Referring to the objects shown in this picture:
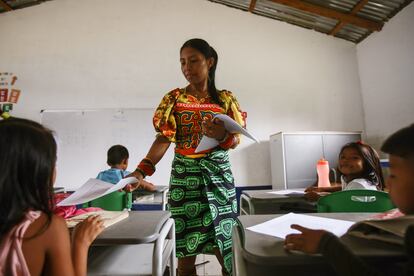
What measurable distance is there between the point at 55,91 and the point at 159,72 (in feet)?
5.01

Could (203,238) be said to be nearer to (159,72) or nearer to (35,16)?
(159,72)

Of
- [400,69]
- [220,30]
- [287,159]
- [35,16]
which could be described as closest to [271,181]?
[287,159]

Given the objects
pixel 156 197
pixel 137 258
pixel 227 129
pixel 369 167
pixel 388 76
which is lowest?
pixel 137 258

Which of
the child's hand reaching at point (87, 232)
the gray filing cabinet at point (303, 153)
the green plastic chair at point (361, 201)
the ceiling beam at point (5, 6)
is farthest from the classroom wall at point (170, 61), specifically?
the child's hand reaching at point (87, 232)

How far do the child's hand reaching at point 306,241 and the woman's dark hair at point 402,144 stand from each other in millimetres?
249

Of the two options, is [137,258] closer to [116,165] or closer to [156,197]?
[156,197]

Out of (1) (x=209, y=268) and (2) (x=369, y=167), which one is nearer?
(2) (x=369, y=167)

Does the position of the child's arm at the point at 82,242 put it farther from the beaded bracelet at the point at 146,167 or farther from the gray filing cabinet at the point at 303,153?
the gray filing cabinet at the point at 303,153

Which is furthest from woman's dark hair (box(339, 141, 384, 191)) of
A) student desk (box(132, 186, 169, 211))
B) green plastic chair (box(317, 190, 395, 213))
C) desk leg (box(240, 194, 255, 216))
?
student desk (box(132, 186, 169, 211))

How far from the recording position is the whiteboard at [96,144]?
383cm

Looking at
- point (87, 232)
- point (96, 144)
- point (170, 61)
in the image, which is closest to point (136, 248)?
point (87, 232)

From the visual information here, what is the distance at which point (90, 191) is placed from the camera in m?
0.88

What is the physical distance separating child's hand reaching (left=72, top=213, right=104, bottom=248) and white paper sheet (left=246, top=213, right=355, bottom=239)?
0.39 m

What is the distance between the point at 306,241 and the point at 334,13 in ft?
12.3
